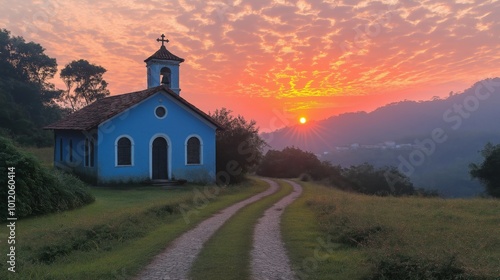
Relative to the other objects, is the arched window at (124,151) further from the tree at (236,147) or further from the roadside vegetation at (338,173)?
the roadside vegetation at (338,173)

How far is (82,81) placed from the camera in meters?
68.2

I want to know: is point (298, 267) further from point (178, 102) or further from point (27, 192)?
point (178, 102)

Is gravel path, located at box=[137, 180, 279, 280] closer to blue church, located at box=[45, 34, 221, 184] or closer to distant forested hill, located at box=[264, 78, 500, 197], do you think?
blue church, located at box=[45, 34, 221, 184]

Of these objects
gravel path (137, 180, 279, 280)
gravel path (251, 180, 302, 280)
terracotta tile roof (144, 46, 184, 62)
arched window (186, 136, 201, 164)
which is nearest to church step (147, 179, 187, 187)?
arched window (186, 136, 201, 164)

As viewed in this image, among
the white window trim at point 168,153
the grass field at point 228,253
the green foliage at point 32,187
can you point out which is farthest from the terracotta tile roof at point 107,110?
the grass field at point 228,253

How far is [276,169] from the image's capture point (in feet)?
168

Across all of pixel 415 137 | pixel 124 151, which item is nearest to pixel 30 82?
pixel 124 151

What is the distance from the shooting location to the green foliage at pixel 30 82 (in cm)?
5451

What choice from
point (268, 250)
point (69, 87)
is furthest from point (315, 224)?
point (69, 87)

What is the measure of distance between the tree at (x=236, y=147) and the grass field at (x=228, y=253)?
1715 cm

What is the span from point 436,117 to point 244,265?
5117 inches

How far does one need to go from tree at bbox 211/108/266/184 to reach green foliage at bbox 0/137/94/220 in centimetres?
1629

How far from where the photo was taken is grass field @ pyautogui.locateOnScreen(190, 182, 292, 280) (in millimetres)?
8688

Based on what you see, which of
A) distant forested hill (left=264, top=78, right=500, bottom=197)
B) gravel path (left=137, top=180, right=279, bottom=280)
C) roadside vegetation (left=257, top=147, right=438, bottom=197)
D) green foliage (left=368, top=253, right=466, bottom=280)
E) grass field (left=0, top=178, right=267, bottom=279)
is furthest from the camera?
distant forested hill (left=264, top=78, right=500, bottom=197)
